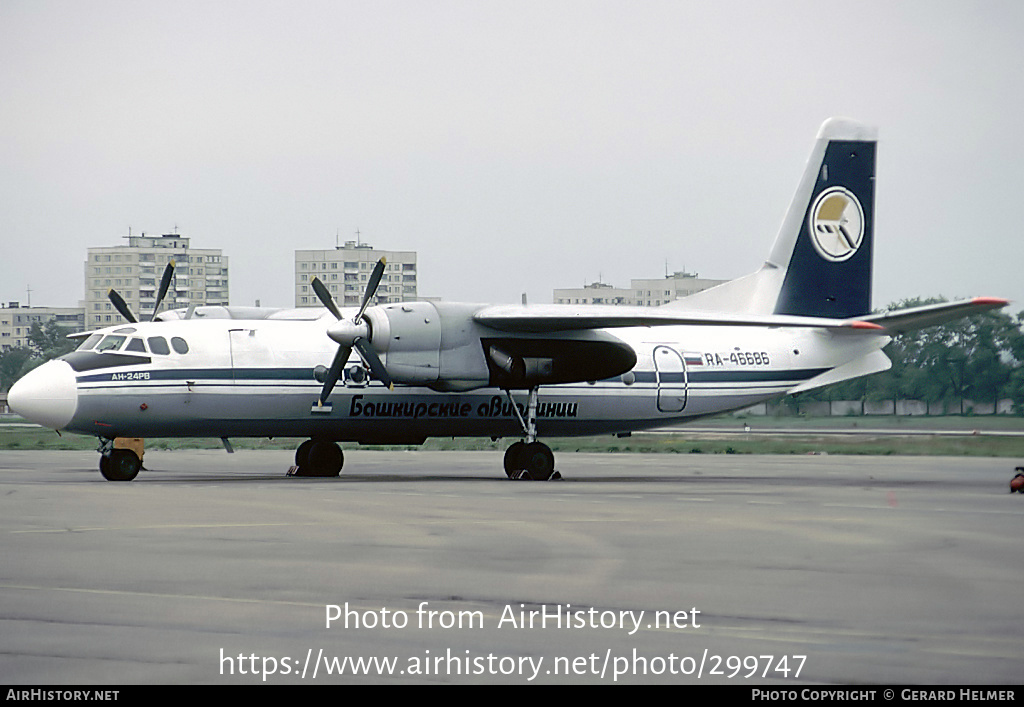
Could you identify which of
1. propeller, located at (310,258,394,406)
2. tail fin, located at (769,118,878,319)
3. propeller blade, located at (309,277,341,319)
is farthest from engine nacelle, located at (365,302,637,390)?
tail fin, located at (769,118,878,319)

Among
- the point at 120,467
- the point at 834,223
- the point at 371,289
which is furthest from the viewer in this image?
the point at 834,223

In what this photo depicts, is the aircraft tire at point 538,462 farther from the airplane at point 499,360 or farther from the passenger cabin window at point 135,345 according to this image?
the passenger cabin window at point 135,345

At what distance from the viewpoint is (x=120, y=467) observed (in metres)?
23.7

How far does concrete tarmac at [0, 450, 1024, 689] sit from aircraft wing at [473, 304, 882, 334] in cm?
650

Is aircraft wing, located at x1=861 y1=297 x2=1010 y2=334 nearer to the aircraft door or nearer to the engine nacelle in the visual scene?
the aircraft door

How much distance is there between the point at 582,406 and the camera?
91.5ft

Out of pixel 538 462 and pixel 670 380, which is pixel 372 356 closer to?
pixel 538 462

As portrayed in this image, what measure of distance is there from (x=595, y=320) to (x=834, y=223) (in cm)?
913

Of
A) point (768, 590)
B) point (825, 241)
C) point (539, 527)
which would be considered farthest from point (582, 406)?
point (768, 590)

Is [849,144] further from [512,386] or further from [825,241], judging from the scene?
[512,386]

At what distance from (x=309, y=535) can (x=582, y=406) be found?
1513 centimetres

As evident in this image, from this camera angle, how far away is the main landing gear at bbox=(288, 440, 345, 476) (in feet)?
89.6

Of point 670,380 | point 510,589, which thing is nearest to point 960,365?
point 670,380

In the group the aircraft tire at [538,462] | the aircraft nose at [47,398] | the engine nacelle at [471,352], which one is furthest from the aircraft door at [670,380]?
the aircraft nose at [47,398]
